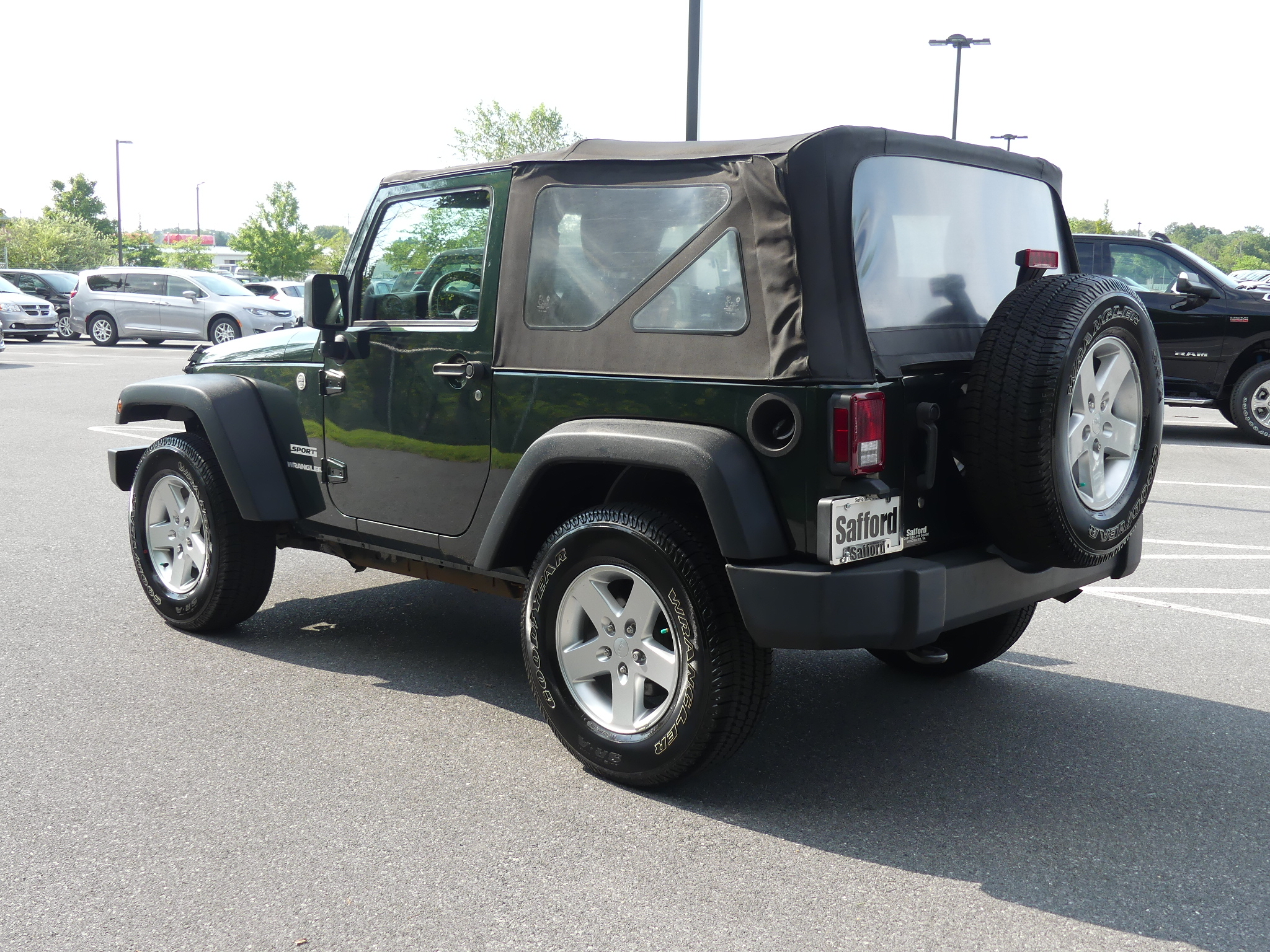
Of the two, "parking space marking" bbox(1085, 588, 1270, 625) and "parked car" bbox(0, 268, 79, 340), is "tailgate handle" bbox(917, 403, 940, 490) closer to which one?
"parking space marking" bbox(1085, 588, 1270, 625)

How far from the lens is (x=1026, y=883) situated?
3.05 m

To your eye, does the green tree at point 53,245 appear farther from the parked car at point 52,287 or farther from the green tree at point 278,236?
the parked car at point 52,287

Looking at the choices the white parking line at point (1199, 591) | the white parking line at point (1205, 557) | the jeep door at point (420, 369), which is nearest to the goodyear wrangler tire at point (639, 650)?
the jeep door at point (420, 369)

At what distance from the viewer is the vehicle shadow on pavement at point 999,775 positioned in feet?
10.0

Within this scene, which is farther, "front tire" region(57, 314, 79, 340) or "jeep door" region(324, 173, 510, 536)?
"front tire" region(57, 314, 79, 340)

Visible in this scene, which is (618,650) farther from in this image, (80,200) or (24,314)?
(80,200)

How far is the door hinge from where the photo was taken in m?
4.62

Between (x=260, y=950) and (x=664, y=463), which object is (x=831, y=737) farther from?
(x=260, y=950)

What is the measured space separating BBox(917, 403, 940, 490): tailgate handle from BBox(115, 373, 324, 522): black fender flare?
101 inches

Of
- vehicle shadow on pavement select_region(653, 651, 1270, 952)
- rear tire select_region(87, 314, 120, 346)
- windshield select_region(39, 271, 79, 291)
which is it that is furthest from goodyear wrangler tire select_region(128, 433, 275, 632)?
windshield select_region(39, 271, 79, 291)

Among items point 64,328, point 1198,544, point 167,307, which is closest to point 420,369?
point 1198,544

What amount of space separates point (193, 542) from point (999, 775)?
350cm

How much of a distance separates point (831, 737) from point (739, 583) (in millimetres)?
1108

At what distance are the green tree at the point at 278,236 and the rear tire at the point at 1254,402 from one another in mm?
60410
